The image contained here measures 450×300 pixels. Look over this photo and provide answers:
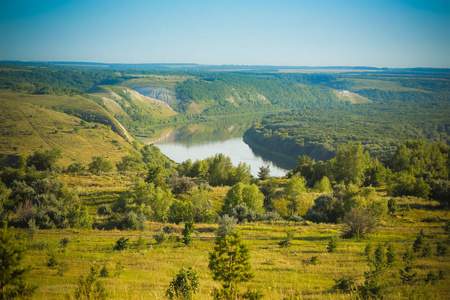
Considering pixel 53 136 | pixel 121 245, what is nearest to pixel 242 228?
pixel 121 245

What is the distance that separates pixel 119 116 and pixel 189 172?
14251cm

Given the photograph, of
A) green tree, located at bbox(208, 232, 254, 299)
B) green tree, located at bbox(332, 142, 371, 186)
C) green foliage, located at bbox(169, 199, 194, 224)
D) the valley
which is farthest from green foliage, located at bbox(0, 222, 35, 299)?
green tree, located at bbox(332, 142, 371, 186)

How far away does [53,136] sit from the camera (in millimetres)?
89250

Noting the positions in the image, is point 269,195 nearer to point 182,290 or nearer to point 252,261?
point 252,261

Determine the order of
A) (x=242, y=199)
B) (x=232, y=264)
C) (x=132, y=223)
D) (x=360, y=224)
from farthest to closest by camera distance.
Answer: (x=242, y=199) < (x=132, y=223) < (x=360, y=224) < (x=232, y=264)

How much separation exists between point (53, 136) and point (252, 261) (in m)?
93.7

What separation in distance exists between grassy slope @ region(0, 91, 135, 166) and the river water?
77.9 ft

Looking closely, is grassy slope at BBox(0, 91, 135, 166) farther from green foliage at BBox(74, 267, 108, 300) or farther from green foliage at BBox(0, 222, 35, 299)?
green foliage at BBox(0, 222, 35, 299)

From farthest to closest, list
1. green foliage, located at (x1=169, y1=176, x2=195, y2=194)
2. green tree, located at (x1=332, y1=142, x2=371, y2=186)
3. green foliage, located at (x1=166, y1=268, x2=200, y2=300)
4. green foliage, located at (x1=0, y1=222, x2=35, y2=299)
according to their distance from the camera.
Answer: green tree, located at (x1=332, y1=142, x2=371, y2=186) → green foliage, located at (x1=169, y1=176, x2=195, y2=194) → green foliage, located at (x1=166, y1=268, x2=200, y2=300) → green foliage, located at (x1=0, y1=222, x2=35, y2=299)

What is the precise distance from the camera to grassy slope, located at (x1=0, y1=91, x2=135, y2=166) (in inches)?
3113

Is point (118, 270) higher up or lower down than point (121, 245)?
higher up

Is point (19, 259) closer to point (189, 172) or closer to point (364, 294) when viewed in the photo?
point (364, 294)

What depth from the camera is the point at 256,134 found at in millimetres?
139750

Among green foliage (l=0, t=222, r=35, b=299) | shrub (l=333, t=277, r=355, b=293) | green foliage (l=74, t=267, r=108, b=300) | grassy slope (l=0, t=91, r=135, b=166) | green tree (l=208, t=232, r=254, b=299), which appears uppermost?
green foliage (l=0, t=222, r=35, b=299)
